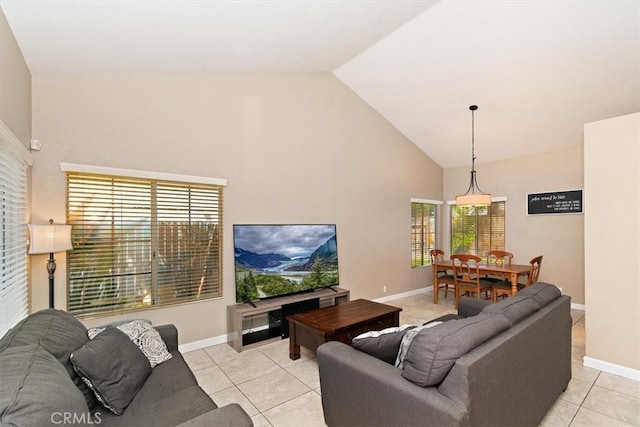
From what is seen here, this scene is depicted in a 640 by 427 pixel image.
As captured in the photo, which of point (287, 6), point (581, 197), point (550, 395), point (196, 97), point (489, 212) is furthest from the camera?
point (489, 212)

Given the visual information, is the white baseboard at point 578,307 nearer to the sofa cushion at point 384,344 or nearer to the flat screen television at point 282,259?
the flat screen television at point 282,259

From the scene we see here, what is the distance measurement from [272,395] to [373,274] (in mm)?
3144

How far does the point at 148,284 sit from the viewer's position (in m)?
3.31

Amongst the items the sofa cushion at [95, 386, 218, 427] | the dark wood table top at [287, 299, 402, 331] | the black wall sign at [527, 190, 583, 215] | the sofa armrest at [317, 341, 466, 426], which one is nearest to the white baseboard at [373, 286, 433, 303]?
the dark wood table top at [287, 299, 402, 331]

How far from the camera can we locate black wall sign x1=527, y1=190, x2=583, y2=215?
5.20 m

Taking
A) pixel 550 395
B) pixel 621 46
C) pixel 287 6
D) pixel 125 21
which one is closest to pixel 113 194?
pixel 125 21

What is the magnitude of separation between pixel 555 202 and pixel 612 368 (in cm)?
328

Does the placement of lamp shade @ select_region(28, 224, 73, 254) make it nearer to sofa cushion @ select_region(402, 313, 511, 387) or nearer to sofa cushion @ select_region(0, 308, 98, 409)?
sofa cushion @ select_region(0, 308, 98, 409)

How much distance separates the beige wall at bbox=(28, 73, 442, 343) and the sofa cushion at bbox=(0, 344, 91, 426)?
1.95 m

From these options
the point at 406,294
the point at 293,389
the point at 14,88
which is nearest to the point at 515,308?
the point at 293,389

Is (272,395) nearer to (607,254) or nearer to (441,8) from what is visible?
(607,254)

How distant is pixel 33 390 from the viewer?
1.03 m

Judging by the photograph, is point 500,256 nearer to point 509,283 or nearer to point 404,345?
point 509,283

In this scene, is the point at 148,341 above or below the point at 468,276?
above
